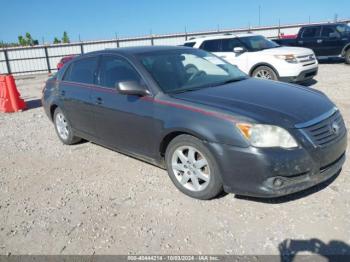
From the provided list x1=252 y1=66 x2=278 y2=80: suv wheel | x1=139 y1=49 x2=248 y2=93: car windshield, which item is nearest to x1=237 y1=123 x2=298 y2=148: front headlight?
x1=139 y1=49 x2=248 y2=93: car windshield

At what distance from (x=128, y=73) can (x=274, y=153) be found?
7.09 ft

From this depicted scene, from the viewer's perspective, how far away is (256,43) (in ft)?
34.8

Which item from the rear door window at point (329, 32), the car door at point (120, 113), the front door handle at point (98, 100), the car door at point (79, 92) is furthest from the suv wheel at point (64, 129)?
the rear door window at point (329, 32)

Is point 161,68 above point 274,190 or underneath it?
above

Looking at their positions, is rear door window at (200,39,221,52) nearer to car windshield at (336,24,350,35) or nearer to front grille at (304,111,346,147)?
car windshield at (336,24,350,35)

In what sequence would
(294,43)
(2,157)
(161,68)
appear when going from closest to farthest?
(161,68) < (2,157) < (294,43)

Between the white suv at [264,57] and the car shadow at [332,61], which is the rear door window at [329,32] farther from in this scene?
the white suv at [264,57]

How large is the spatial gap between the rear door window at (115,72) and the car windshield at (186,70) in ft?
0.64

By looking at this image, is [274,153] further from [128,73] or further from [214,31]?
[214,31]

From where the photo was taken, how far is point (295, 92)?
4000 millimetres

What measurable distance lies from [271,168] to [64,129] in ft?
13.4

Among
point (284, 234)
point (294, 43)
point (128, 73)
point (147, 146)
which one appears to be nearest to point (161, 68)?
point (128, 73)

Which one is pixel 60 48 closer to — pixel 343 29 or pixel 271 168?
pixel 343 29

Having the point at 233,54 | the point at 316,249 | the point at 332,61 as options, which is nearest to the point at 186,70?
the point at 316,249
